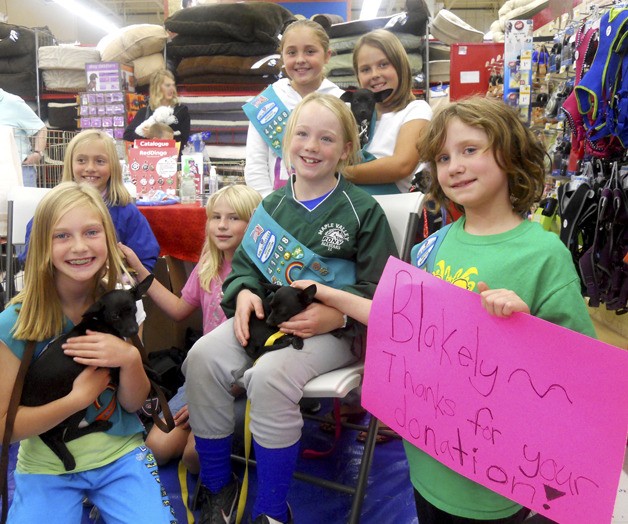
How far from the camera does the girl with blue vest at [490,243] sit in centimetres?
92

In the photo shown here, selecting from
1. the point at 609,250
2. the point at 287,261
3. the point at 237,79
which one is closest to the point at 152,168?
the point at 287,261

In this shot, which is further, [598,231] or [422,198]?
[598,231]

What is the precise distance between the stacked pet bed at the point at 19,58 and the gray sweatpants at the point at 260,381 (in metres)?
4.57

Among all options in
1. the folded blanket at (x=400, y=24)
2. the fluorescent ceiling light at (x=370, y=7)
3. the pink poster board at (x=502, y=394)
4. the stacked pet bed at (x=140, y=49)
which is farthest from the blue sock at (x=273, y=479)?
the fluorescent ceiling light at (x=370, y=7)

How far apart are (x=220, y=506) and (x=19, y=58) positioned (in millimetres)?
4906

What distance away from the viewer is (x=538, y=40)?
10.4 feet

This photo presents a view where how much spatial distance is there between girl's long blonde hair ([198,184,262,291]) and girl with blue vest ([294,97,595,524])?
837mm

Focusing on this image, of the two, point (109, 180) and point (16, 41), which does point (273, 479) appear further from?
point (16, 41)

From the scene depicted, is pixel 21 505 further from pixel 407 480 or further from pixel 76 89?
pixel 76 89

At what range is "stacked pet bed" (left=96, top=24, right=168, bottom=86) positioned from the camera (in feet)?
14.0

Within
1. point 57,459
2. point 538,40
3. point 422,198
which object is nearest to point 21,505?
point 57,459

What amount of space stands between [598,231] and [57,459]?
186 cm

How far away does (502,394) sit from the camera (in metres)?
0.90

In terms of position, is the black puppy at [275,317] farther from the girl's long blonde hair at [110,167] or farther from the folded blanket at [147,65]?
the folded blanket at [147,65]
